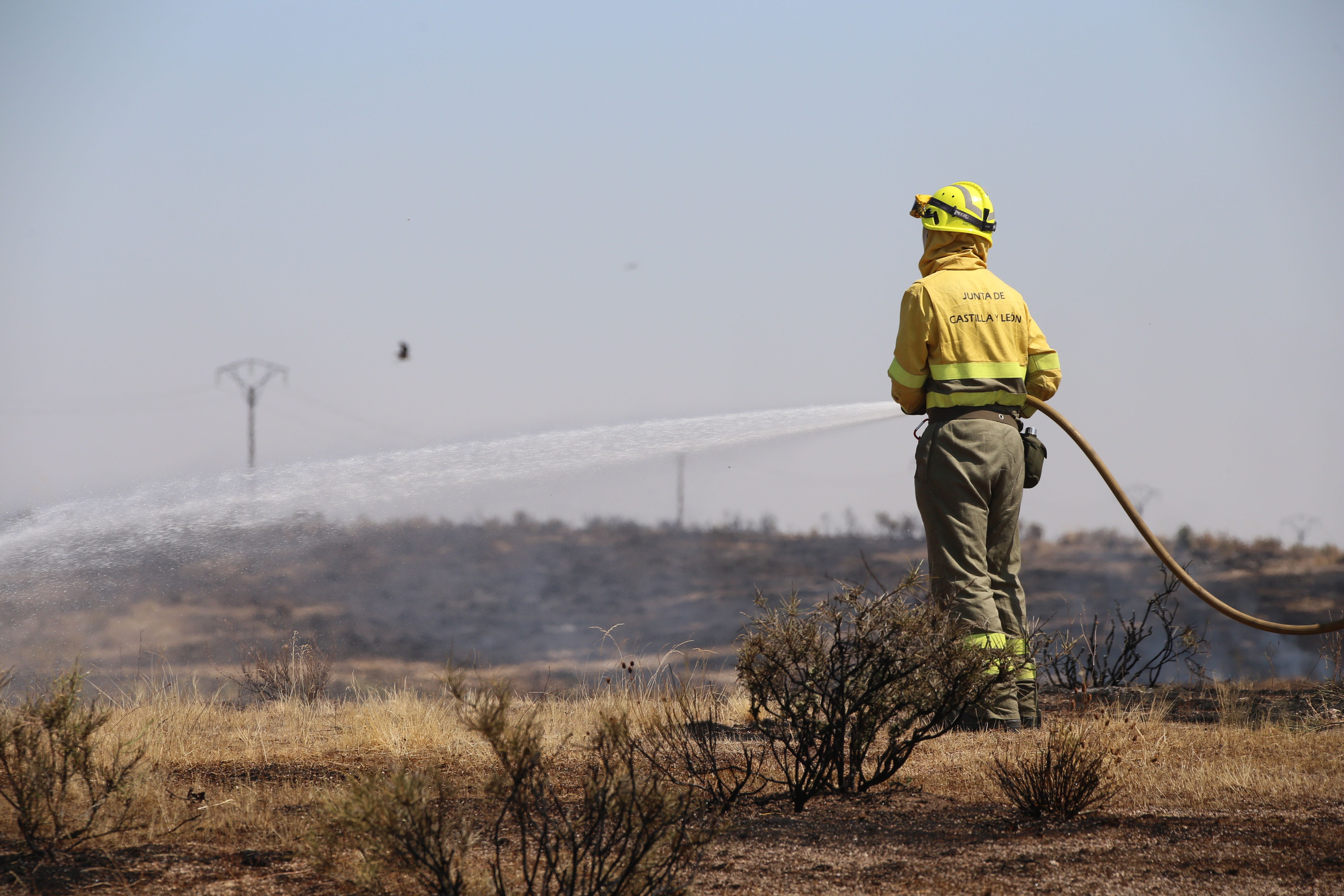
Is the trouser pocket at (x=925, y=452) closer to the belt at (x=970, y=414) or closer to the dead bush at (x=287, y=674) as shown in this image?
the belt at (x=970, y=414)

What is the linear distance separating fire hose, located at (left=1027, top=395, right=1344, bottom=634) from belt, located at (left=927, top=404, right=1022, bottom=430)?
0.28 metres

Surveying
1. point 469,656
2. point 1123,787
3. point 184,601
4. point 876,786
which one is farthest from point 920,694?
point 184,601

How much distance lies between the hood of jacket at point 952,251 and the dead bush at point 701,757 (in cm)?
295

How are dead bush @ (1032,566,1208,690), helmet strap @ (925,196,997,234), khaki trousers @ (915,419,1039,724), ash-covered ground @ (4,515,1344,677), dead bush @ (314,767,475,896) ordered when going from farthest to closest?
ash-covered ground @ (4,515,1344,677)
dead bush @ (1032,566,1208,690)
helmet strap @ (925,196,997,234)
khaki trousers @ (915,419,1039,724)
dead bush @ (314,767,475,896)

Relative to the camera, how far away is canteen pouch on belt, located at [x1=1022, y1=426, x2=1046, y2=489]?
21.3 ft

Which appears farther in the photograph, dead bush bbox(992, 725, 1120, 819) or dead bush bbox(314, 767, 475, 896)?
dead bush bbox(992, 725, 1120, 819)

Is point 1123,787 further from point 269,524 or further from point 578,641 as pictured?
point 578,641

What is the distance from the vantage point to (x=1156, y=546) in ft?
20.9

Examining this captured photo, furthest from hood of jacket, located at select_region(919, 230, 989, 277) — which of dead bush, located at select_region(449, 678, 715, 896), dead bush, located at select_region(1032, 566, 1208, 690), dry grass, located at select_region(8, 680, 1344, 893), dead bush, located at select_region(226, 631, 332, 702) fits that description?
dead bush, located at select_region(226, 631, 332, 702)

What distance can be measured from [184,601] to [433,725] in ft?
78.0

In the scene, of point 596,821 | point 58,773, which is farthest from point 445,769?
point 596,821

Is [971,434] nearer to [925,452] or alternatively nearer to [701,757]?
[925,452]

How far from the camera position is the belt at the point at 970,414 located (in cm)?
613

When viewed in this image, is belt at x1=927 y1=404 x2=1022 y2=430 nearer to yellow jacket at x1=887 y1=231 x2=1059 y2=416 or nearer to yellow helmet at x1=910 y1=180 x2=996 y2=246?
yellow jacket at x1=887 y1=231 x2=1059 y2=416
